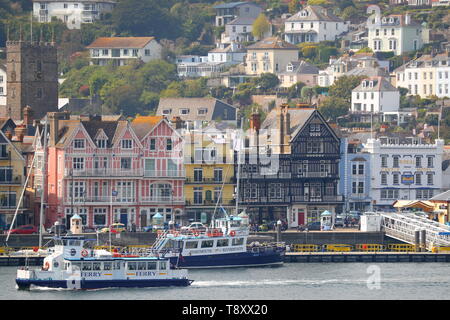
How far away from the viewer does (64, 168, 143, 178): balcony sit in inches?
5600

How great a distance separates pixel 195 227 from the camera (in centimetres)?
13450

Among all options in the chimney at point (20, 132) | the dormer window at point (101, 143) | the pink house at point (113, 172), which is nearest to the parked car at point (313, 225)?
the pink house at point (113, 172)

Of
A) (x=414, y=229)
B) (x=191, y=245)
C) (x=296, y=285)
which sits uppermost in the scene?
(x=414, y=229)

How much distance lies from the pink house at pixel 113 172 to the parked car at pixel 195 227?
17.1 ft

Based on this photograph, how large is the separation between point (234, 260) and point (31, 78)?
4840 cm

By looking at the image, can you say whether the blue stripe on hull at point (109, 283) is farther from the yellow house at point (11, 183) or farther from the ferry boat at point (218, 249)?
the yellow house at point (11, 183)

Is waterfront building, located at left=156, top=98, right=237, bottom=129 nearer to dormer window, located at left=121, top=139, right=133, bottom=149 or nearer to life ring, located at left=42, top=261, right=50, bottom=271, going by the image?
dormer window, located at left=121, top=139, right=133, bottom=149

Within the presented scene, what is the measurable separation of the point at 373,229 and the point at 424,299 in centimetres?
2711

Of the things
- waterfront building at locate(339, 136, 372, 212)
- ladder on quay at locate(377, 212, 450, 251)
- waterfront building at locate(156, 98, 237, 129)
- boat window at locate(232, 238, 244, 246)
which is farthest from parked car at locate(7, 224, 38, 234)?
waterfront building at locate(156, 98, 237, 129)

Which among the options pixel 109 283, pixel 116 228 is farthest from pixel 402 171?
pixel 109 283

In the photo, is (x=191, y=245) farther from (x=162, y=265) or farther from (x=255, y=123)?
(x=255, y=123)
